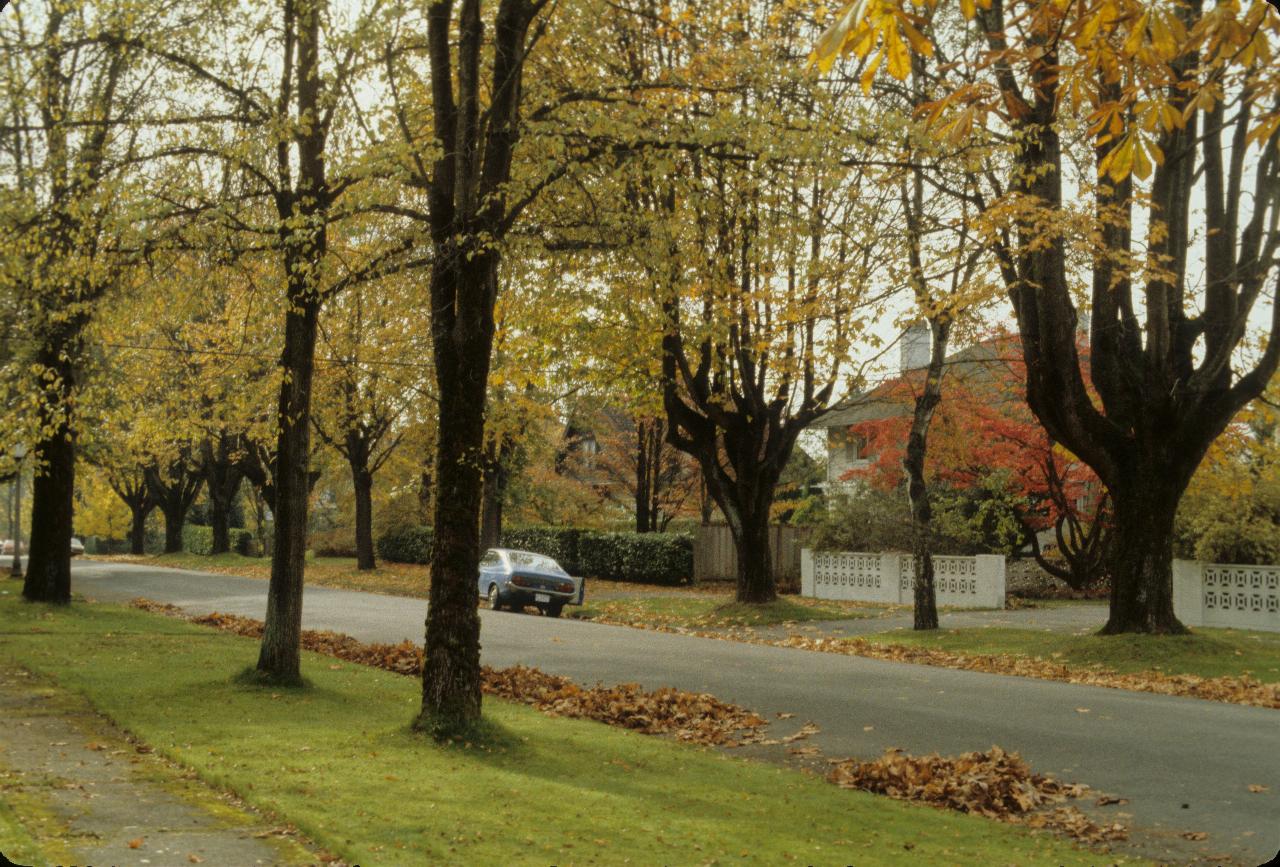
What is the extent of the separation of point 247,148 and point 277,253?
3.71 ft

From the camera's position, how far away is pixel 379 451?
49281mm

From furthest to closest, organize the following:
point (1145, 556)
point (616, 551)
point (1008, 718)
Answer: point (616, 551), point (1145, 556), point (1008, 718)

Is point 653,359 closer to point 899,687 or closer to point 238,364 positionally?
point 238,364

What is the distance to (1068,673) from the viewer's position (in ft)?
53.2

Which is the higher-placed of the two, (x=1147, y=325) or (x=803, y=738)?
(x=1147, y=325)

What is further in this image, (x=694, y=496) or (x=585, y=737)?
(x=694, y=496)

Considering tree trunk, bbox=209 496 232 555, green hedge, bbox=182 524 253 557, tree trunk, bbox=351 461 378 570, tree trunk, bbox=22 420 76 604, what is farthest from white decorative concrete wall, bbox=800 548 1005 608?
green hedge, bbox=182 524 253 557

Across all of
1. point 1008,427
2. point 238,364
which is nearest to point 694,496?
point 1008,427

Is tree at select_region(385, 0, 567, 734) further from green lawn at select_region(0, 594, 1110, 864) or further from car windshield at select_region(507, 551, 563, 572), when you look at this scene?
car windshield at select_region(507, 551, 563, 572)

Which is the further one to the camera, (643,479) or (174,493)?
(174,493)

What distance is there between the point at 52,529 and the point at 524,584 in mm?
9821

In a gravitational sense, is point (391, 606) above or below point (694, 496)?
below

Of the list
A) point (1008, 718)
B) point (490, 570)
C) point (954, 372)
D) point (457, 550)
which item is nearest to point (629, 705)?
point (457, 550)

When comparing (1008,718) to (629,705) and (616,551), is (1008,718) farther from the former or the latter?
(616,551)
